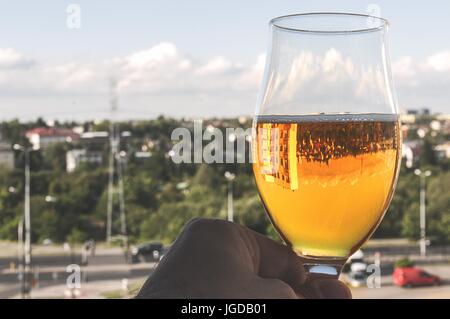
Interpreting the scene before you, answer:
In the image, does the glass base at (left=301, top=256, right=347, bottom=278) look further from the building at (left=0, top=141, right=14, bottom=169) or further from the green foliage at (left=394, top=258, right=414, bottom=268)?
the green foliage at (left=394, top=258, right=414, bottom=268)

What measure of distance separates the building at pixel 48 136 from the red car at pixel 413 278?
6.79 metres

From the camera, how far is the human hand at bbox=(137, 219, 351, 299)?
1.07ft

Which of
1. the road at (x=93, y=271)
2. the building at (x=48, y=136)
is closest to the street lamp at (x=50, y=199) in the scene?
the building at (x=48, y=136)

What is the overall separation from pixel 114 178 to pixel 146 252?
1632mm

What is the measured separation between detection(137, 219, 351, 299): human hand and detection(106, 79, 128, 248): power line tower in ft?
42.5

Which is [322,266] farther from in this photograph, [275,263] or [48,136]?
[48,136]

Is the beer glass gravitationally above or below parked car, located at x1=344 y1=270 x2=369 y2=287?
above

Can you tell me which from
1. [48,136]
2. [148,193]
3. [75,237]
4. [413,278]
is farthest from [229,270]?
[48,136]

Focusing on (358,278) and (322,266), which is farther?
(358,278)

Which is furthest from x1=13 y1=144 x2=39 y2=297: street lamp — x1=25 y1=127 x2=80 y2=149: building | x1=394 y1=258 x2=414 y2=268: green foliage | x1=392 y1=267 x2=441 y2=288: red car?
x1=394 y1=258 x2=414 y2=268: green foliage

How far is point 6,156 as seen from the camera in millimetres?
14469

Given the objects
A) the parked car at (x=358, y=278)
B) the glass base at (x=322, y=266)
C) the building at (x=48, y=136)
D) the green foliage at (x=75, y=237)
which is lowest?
the parked car at (x=358, y=278)

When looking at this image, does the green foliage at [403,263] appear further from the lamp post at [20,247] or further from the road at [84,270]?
the lamp post at [20,247]

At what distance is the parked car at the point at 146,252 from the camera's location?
13.6 meters
